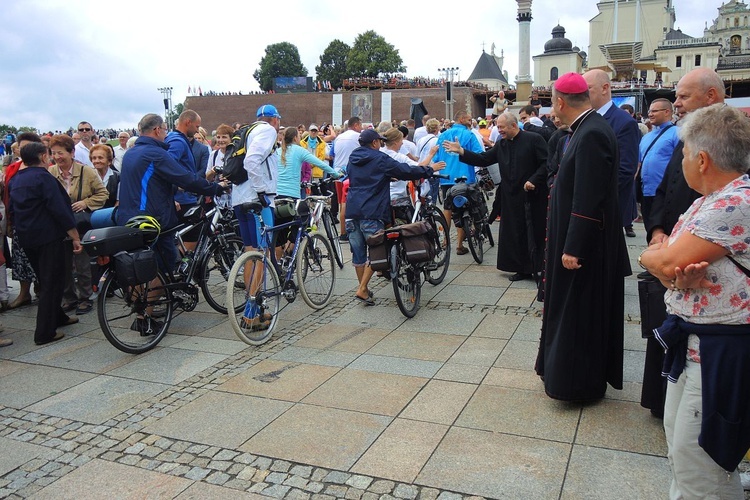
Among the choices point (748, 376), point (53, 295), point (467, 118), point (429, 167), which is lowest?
point (53, 295)

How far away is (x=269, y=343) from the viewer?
5.56 meters

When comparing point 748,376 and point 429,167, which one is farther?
point 429,167

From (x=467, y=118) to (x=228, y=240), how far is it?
4.71 m

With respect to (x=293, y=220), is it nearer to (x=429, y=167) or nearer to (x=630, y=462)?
(x=429, y=167)

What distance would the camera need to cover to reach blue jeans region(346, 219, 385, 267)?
21.5 ft

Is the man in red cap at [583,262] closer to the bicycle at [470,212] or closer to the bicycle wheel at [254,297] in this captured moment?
the bicycle wheel at [254,297]

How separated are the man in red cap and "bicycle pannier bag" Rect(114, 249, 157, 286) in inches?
128

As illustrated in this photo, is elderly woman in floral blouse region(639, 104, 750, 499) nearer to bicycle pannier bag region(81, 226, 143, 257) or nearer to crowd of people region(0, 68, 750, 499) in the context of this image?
crowd of people region(0, 68, 750, 499)

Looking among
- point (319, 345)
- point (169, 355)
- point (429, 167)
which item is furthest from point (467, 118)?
point (169, 355)

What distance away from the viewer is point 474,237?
331 inches

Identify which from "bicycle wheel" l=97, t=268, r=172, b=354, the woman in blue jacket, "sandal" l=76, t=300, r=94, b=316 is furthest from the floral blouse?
"sandal" l=76, t=300, r=94, b=316

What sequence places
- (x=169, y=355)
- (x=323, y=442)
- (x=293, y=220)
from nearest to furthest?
(x=323, y=442) < (x=169, y=355) < (x=293, y=220)

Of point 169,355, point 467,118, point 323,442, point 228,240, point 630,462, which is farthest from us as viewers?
point 467,118

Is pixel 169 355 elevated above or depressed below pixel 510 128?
below
